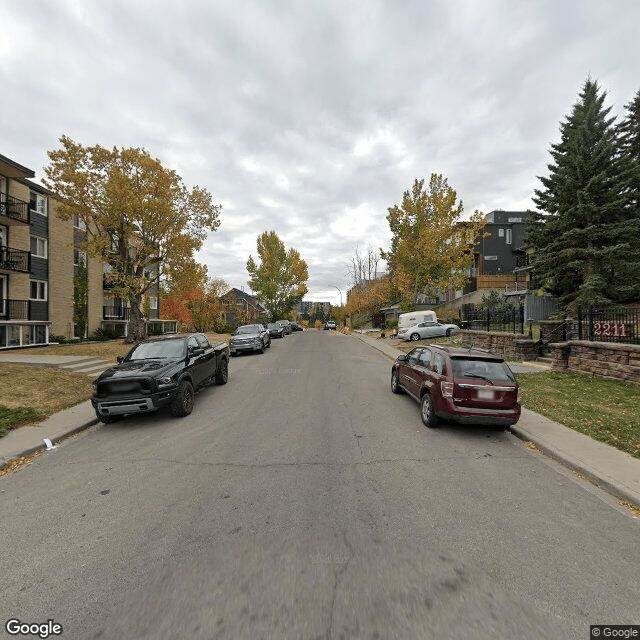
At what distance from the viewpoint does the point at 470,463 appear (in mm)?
5031

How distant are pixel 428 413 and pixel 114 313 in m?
33.5

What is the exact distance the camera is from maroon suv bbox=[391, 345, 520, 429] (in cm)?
602

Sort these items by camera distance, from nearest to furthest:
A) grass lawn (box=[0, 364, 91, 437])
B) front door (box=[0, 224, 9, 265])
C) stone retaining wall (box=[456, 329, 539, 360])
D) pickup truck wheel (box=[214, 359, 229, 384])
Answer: grass lawn (box=[0, 364, 91, 437]), pickup truck wheel (box=[214, 359, 229, 384]), stone retaining wall (box=[456, 329, 539, 360]), front door (box=[0, 224, 9, 265])

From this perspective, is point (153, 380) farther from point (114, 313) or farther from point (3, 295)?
point (114, 313)

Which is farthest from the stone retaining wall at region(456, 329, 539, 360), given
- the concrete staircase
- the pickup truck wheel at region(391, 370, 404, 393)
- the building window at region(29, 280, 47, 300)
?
the building window at region(29, 280, 47, 300)

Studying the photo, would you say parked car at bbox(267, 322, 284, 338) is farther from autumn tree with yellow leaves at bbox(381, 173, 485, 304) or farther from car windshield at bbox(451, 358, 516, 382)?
car windshield at bbox(451, 358, 516, 382)

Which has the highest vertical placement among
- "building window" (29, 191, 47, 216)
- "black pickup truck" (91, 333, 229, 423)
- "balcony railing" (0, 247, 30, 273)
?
"building window" (29, 191, 47, 216)

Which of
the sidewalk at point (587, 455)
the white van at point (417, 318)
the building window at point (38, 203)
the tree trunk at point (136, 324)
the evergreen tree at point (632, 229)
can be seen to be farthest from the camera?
the white van at point (417, 318)

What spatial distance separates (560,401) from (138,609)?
9.10 metres

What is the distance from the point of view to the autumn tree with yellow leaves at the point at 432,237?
2599cm

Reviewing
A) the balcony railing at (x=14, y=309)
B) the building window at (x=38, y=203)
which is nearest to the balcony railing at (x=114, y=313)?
the balcony railing at (x=14, y=309)

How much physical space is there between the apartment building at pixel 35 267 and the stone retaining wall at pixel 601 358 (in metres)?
25.2

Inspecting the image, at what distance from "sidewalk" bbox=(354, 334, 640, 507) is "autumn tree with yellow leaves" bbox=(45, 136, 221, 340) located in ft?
66.6

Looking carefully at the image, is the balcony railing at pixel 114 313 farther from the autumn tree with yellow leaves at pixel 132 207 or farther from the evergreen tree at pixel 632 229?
the evergreen tree at pixel 632 229
